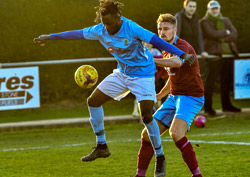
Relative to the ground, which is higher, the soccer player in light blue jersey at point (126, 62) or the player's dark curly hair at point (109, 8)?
the player's dark curly hair at point (109, 8)

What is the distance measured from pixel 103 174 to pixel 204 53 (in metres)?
5.43

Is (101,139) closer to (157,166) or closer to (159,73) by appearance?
(157,166)

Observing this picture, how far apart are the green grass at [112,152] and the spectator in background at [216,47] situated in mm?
919

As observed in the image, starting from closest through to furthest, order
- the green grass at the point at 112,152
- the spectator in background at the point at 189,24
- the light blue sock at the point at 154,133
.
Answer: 1. the light blue sock at the point at 154,133
2. the green grass at the point at 112,152
3. the spectator in background at the point at 189,24

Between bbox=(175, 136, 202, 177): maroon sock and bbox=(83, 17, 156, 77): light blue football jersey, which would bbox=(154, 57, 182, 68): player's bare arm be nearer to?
bbox=(83, 17, 156, 77): light blue football jersey

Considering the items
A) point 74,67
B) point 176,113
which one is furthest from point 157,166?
point 74,67

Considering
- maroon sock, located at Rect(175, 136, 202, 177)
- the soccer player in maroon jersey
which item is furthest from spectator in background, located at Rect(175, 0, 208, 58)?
maroon sock, located at Rect(175, 136, 202, 177)

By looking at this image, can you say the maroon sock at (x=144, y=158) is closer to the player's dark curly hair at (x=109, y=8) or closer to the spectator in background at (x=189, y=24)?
the player's dark curly hair at (x=109, y=8)

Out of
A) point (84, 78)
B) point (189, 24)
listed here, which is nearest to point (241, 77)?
point (189, 24)

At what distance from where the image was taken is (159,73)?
12016 mm

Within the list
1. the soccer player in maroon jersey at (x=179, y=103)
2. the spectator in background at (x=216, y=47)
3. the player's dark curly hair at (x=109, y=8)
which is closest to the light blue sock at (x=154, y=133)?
the soccer player in maroon jersey at (x=179, y=103)

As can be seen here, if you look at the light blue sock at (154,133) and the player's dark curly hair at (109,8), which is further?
the light blue sock at (154,133)

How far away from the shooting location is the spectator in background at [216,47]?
40.9ft

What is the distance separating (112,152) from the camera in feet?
29.7
